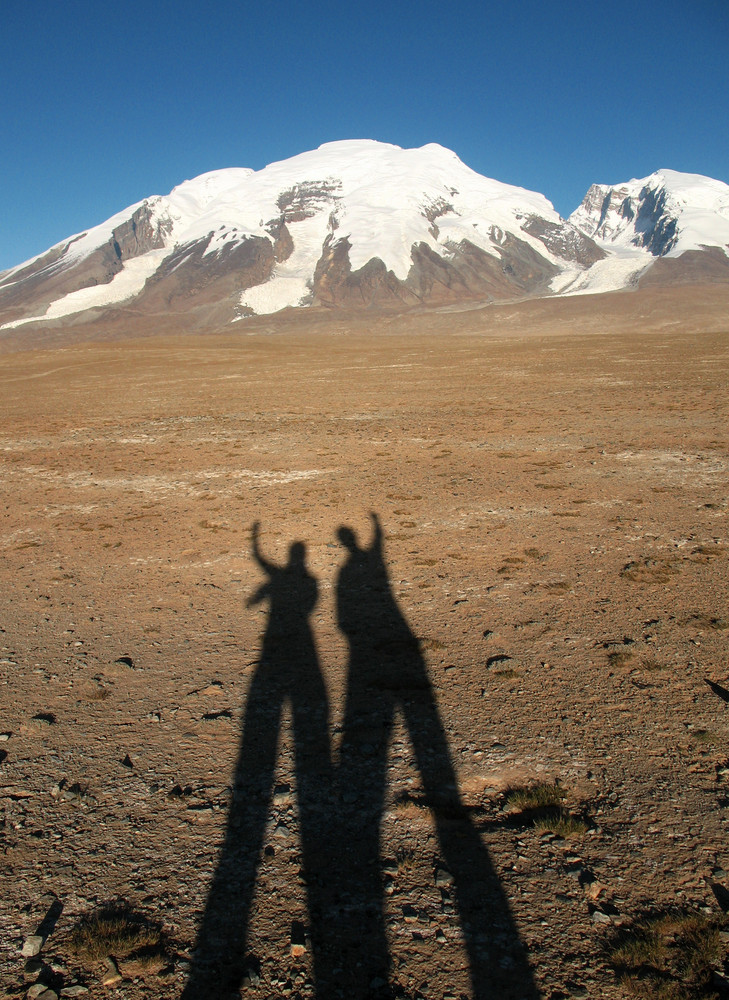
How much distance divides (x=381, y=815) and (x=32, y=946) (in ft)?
5.96

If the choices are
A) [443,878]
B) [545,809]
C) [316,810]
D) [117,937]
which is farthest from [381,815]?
[117,937]

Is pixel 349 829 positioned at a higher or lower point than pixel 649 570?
lower

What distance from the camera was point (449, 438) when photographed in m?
15.7

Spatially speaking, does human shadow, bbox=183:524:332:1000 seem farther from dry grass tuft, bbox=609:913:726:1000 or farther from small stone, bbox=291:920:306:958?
dry grass tuft, bbox=609:913:726:1000

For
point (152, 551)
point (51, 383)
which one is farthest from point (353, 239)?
point (152, 551)

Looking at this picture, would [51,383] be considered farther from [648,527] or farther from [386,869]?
[386,869]

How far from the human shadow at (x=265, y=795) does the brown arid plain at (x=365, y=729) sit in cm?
2

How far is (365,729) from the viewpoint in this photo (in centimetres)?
456

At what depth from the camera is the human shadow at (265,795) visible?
2.94 meters

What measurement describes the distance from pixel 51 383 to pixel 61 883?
136 feet

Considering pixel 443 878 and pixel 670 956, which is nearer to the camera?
pixel 670 956

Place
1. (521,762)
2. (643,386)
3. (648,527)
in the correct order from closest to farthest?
(521,762) < (648,527) < (643,386)

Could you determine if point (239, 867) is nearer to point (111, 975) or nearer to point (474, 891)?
point (111, 975)

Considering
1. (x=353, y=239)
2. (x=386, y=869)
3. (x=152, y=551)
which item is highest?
(x=353, y=239)
